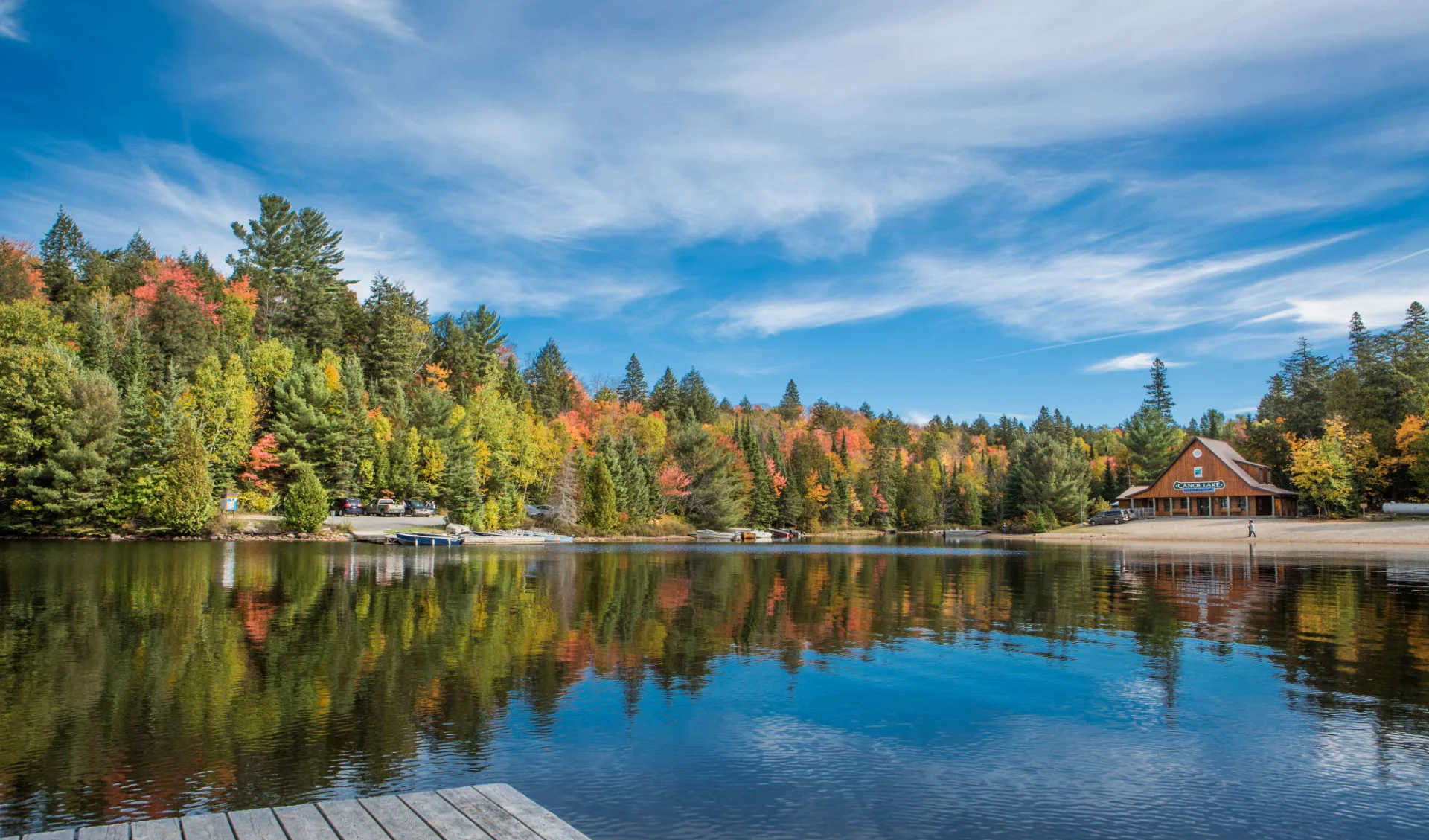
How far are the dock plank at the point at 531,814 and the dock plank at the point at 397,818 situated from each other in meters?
0.60

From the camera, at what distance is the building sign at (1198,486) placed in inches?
3147

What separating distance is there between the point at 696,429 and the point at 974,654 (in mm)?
72848

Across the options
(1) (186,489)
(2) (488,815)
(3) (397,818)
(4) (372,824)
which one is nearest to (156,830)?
(4) (372,824)

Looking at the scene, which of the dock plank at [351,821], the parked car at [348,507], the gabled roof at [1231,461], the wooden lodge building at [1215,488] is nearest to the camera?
the dock plank at [351,821]

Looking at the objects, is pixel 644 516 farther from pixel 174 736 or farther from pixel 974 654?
pixel 174 736

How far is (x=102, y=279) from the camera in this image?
248 ft

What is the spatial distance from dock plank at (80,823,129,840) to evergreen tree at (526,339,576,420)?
91580 millimetres

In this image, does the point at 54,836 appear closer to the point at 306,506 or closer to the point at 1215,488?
the point at 306,506

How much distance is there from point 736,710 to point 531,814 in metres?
5.44

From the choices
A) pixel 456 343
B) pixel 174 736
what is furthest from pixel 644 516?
pixel 174 736

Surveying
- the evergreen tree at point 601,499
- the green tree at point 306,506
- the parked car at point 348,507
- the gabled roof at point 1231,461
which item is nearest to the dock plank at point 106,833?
the green tree at point 306,506

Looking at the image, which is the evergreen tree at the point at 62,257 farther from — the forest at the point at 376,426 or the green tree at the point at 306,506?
the green tree at the point at 306,506

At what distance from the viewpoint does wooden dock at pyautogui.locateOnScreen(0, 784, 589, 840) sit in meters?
5.43

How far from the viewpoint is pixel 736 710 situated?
36.3 feet
